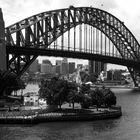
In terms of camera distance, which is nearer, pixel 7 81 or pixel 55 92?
pixel 55 92

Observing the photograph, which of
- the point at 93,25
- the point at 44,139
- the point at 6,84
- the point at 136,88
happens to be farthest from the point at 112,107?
the point at 136,88

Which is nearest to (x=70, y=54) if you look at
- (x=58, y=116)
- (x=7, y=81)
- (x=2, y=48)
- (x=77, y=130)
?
(x=2, y=48)

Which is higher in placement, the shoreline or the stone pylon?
the stone pylon

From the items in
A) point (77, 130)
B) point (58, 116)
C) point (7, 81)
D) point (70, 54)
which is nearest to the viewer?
point (77, 130)

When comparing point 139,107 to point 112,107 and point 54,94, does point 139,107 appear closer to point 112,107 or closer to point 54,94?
point 112,107

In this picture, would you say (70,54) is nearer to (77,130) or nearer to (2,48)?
(2,48)

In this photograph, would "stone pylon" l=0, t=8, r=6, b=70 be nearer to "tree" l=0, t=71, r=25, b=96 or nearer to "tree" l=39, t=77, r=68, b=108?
"tree" l=0, t=71, r=25, b=96

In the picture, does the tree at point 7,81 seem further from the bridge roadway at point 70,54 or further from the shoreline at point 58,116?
the shoreline at point 58,116

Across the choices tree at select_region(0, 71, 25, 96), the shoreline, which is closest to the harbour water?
the shoreline
